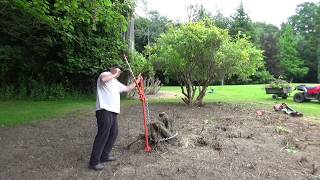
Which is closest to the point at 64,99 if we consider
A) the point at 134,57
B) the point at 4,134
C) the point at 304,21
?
the point at 134,57

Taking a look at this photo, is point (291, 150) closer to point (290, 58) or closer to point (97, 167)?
point (97, 167)

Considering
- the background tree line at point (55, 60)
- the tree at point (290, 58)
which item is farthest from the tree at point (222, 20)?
the background tree line at point (55, 60)

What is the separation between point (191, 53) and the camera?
1493cm

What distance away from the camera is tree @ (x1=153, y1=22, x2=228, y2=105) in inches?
567

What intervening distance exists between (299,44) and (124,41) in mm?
48570

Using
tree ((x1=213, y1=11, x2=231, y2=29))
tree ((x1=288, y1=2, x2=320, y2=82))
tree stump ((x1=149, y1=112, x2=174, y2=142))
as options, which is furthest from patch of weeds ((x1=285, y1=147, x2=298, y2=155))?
tree ((x1=213, y1=11, x2=231, y2=29))

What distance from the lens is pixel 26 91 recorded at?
20016 millimetres

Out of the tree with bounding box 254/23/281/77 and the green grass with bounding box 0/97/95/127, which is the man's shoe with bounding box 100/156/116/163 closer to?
the green grass with bounding box 0/97/95/127

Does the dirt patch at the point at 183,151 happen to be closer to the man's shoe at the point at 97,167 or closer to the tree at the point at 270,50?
the man's shoe at the point at 97,167

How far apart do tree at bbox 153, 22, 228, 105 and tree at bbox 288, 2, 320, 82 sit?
46487 millimetres

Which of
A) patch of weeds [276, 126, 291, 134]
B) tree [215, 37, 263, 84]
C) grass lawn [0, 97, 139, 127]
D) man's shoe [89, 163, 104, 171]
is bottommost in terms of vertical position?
man's shoe [89, 163, 104, 171]

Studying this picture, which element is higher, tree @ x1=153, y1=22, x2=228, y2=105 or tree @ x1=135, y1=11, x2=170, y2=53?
tree @ x1=135, y1=11, x2=170, y2=53

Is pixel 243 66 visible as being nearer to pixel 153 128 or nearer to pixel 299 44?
pixel 153 128

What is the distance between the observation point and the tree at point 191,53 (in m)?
14.4
